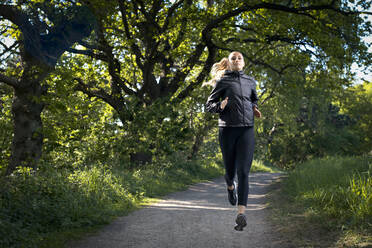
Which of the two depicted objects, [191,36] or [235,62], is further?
[191,36]

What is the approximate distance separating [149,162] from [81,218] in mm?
8988

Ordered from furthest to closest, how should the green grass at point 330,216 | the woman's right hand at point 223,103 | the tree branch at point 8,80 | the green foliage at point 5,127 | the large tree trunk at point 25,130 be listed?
the green foliage at point 5,127, the large tree trunk at point 25,130, the tree branch at point 8,80, the woman's right hand at point 223,103, the green grass at point 330,216

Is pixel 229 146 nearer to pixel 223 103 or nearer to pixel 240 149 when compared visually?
pixel 240 149

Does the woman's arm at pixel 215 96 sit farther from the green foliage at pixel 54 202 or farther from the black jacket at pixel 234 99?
the green foliage at pixel 54 202

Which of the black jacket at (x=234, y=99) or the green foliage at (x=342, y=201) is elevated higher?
the black jacket at (x=234, y=99)

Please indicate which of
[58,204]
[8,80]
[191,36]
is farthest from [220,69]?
[191,36]

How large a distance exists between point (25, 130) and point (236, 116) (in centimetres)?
956

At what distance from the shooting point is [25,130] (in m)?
12.2

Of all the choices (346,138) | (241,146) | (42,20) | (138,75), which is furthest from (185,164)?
(346,138)

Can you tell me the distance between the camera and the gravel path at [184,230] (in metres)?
4.95

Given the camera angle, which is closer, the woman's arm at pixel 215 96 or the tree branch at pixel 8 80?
the woman's arm at pixel 215 96

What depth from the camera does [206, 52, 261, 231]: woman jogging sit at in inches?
197

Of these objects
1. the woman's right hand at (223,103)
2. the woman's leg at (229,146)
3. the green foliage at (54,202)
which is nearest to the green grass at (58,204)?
the green foliage at (54,202)

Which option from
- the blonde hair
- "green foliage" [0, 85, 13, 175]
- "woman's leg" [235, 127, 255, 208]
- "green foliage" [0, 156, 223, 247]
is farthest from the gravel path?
"green foliage" [0, 85, 13, 175]
